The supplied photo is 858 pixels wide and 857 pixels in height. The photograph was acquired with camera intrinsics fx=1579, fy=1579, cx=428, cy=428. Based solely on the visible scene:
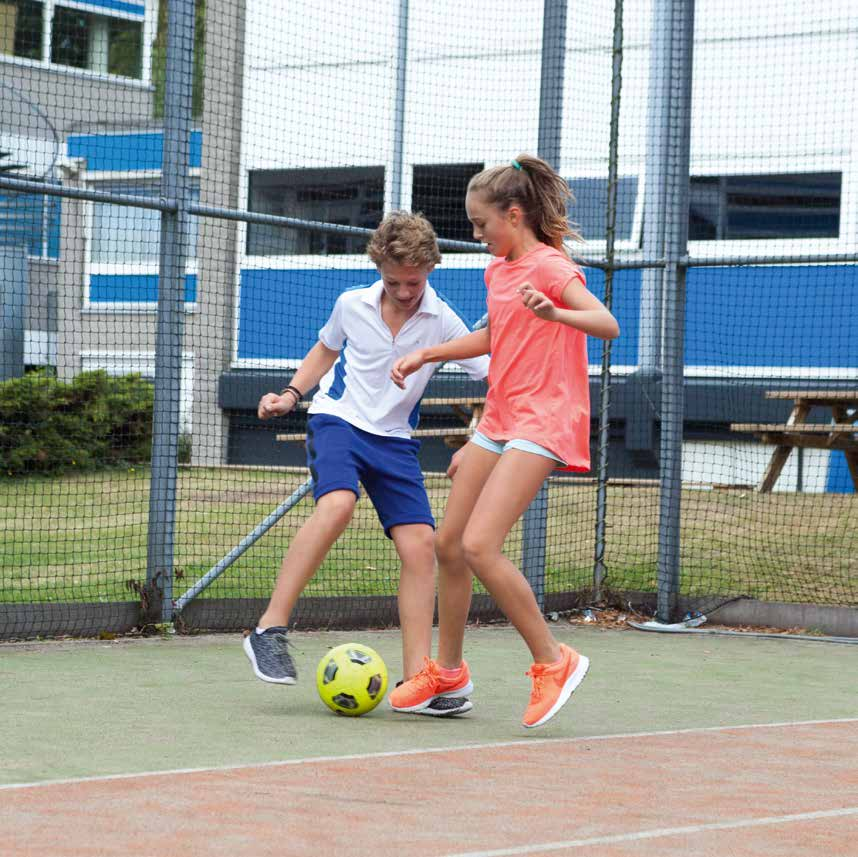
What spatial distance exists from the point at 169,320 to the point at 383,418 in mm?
1939

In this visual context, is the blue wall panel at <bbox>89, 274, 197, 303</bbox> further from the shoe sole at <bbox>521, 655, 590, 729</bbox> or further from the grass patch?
the shoe sole at <bbox>521, 655, 590, 729</bbox>

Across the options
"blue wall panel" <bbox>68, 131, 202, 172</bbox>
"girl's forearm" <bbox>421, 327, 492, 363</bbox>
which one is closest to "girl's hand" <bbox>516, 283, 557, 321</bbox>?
"girl's forearm" <bbox>421, 327, 492, 363</bbox>

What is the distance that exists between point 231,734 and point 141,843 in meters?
1.35

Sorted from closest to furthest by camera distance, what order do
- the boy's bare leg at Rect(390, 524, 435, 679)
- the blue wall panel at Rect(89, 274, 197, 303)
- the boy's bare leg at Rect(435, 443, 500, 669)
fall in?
the boy's bare leg at Rect(435, 443, 500, 669), the boy's bare leg at Rect(390, 524, 435, 679), the blue wall panel at Rect(89, 274, 197, 303)

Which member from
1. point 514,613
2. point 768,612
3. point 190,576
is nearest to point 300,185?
point 190,576

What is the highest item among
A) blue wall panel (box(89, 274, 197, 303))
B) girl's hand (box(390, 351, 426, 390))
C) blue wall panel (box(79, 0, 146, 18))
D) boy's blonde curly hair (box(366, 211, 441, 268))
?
blue wall panel (box(79, 0, 146, 18))

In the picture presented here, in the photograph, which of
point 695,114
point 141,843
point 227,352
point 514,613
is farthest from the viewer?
point 695,114

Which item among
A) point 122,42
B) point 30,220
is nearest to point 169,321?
point 30,220

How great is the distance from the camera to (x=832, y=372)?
12.7 metres

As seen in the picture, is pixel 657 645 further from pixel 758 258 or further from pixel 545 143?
pixel 545 143

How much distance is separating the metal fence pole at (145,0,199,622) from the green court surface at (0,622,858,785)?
0.32 m

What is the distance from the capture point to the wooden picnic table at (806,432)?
410 inches

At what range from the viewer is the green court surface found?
4168 mm

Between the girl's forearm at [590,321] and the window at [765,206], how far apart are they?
943cm
